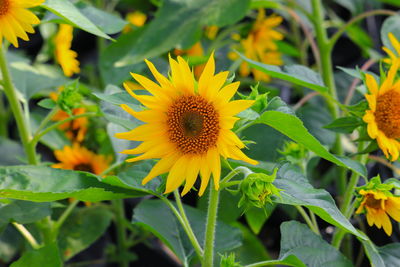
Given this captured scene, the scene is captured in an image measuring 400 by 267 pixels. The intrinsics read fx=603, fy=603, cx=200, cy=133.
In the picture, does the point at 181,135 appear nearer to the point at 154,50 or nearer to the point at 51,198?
the point at 51,198

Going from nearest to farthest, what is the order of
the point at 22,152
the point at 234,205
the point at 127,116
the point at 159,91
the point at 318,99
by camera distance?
the point at 159,91, the point at 127,116, the point at 234,205, the point at 22,152, the point at 318,99

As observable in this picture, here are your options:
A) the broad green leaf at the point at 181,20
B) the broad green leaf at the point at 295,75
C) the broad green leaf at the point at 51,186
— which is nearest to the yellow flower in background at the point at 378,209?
the broad green leaf at the point at 295,75

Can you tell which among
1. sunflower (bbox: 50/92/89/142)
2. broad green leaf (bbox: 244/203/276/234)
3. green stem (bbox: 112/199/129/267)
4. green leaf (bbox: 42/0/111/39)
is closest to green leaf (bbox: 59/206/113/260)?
green stem (bbox: 112/199/129/267)

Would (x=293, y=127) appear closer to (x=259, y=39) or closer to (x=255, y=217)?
(x=255, y=217)

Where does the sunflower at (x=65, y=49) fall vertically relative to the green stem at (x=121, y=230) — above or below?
above

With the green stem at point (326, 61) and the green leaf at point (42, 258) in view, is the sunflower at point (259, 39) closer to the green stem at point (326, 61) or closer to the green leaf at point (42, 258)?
the green stem at point (326, 61)

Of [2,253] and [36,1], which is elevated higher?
[36,1]

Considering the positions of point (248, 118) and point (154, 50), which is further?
point (154, 50)

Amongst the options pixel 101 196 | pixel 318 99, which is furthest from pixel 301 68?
pixel 318 99
